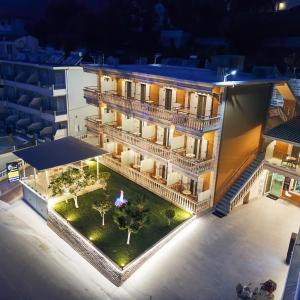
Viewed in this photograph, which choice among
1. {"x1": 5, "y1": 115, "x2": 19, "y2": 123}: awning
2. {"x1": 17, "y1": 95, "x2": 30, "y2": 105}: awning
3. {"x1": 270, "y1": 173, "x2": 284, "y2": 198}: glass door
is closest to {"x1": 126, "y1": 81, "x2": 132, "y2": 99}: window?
{"x1": 270, "y1": 173, "x2": 284, "y2": 198}: glass door

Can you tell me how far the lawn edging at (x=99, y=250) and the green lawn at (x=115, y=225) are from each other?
1.63 ft

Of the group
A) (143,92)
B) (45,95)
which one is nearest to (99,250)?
(143,92)

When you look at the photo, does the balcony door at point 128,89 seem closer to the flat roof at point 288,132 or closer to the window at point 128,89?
the window at point 128,89

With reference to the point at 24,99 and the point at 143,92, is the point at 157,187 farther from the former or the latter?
the point at 24,99

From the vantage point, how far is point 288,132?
86.1 feet

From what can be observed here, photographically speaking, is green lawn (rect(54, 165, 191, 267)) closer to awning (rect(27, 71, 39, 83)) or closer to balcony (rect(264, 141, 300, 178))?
balcony (rect(264, 141, 300, 178))

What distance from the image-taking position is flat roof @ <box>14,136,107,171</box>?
27250 millimetres

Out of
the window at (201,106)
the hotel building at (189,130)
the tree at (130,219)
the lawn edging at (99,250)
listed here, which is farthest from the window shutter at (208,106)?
the tree at (130,219)

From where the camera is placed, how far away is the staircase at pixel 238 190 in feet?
87.2

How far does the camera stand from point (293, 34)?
188ft

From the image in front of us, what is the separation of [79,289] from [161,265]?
5485mm

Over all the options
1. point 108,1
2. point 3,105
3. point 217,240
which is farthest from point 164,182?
point 108,1

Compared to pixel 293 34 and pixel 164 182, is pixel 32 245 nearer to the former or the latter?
pixel 164 182

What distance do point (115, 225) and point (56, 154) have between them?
9.74 meters
